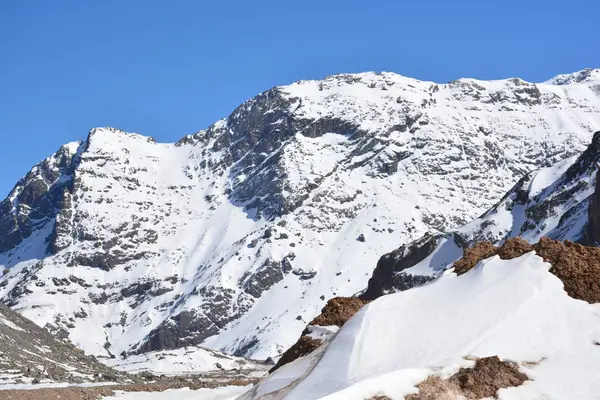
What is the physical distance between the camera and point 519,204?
19000cm

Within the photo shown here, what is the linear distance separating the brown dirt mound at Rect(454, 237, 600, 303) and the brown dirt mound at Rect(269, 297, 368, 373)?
4.18 meters

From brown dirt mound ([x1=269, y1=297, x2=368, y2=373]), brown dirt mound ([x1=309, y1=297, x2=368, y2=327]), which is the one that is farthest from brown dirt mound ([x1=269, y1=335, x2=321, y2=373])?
brown dirt mound ([x1=309, y1=297, x2=368, y2=327])

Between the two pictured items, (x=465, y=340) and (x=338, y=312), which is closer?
(x=465, y=340)

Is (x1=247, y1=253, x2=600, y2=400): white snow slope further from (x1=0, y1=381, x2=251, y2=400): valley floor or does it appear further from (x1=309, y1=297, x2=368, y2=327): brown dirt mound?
(x1=0, y1=381, x2=251, y2=400): valley floor

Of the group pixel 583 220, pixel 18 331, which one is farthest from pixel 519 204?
pixel 18 331

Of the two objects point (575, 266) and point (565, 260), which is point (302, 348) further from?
point (575, 266)

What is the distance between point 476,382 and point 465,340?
5.90ft

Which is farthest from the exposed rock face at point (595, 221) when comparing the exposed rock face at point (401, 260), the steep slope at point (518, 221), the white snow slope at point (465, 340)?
the white snow slope at point (465, 340)

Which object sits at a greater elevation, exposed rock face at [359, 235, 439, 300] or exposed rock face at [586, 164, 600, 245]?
exposed rock face at [359, 235, 439, 300]

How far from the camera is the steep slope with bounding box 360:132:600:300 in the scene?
158 meters

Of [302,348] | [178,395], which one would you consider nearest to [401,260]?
[178,395]

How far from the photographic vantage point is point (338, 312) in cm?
2652

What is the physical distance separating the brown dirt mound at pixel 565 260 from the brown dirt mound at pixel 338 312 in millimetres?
4099

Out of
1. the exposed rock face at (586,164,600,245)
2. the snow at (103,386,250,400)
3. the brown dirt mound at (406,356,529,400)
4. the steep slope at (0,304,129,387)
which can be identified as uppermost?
the exposed rock face at (586,164,600,245)
